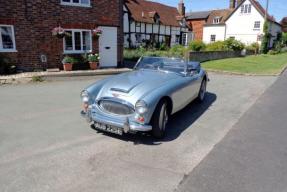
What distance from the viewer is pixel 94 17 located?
13.6m

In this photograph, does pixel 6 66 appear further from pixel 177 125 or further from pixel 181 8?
pixel 181 8

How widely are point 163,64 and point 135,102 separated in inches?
96.1

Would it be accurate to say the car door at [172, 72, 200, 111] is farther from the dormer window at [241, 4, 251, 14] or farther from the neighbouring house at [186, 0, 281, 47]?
the dormer window at [241, 4, 251, 14]

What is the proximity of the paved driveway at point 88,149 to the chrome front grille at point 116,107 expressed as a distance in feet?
1.84

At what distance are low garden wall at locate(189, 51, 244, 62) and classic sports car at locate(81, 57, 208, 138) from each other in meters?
13.6

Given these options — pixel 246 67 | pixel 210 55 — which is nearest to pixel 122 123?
pixel 246 67

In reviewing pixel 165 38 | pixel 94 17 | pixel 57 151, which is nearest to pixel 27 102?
pixel 57 151

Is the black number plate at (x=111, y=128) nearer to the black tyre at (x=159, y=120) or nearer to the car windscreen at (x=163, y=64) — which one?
the black tyre at (x=159, y=120)

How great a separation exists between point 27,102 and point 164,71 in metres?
4.07

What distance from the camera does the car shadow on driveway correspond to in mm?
4738

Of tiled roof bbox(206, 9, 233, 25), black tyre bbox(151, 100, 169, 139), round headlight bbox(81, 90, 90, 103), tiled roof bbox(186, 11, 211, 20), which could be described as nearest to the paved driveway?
black tyre bbox(151, 100, 169, 139)

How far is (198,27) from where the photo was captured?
47750mm

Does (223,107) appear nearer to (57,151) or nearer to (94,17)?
(57,151)

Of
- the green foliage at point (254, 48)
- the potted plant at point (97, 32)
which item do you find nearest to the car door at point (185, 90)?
the potted plant at point (97, 32)
